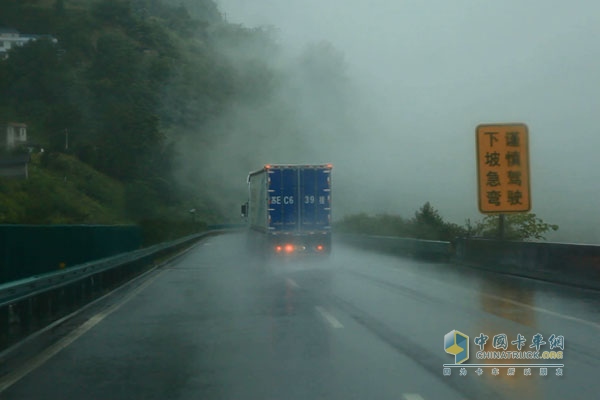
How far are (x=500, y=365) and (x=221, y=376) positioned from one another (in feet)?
10.5

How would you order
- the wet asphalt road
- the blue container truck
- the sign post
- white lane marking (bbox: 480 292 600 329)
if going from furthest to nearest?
1. the blue container truck
2. the sign post
3. white lane marking (bbox: 480 292 600 329)
4. the wet asphalt road

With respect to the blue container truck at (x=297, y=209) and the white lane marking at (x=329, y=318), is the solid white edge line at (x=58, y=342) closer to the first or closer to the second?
the white lane marking at (x=329, y=318)

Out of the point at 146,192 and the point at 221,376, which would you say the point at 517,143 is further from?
the point at 146,192

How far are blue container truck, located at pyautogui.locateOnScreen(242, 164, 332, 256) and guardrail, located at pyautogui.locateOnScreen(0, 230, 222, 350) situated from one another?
8.47 metres

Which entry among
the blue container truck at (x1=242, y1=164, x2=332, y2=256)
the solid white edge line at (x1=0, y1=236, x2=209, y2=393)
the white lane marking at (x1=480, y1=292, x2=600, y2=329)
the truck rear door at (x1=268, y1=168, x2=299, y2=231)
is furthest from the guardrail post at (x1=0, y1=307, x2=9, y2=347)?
the truck rear door at (x1=268, y1=168, x2=299, y2=231)

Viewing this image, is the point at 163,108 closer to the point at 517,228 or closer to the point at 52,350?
the point at 517,228

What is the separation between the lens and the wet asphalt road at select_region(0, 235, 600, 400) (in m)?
7.11

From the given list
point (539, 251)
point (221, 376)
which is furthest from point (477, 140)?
point (221, 376)

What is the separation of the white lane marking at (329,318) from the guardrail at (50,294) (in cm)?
465

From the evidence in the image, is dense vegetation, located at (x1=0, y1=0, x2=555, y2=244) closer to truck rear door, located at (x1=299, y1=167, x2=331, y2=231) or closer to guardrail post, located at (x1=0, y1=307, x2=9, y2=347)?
truck rear door, located at (x1=299, y1=167, x2=331, y2=231)

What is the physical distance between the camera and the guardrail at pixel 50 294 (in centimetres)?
1036

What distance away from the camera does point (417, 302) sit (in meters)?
14.1

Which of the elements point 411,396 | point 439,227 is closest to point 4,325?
point 411,396

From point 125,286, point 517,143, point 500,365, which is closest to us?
point 500,365
